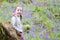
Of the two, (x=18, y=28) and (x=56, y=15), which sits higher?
(x=18, y=28)

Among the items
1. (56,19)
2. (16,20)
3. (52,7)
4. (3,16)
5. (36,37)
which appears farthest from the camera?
(52,7)

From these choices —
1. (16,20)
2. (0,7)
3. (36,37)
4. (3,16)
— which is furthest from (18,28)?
(0,7)

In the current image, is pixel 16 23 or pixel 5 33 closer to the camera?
pixel 5 33

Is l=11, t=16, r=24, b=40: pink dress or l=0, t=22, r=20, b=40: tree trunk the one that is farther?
l=11, t=16, r=24, b=40: pink dress

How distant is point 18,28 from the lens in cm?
316

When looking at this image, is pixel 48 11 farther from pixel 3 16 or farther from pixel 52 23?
pixel 3 16

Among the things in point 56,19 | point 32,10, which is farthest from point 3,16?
point 56,19

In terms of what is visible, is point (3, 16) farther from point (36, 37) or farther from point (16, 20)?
point (16, 20)

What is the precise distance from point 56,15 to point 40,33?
0.73 metres

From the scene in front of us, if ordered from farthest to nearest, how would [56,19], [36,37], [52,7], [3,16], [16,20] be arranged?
[52,7] → [56,19] → [3,16] → [36,37] → [16,20]

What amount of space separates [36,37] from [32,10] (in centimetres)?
87

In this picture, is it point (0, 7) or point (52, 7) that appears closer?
point (0, 7)

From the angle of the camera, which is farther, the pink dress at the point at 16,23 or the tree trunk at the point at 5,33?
the pink dress at the point at 16,23

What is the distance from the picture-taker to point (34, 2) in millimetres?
5020
